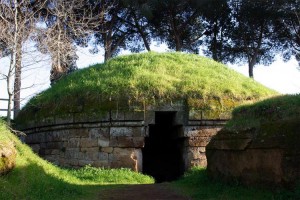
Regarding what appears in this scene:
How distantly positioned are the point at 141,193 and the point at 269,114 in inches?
104

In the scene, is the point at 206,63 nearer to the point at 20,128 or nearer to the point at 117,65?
the point at 117,65

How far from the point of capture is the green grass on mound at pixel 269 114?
5.78 meters

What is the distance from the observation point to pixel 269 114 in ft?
20.5

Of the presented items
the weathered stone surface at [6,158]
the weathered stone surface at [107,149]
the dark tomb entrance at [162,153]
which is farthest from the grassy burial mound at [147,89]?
the weathered stone surface at [6,158]

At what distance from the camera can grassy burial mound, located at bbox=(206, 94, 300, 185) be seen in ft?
17.6

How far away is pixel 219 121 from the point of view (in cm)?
988

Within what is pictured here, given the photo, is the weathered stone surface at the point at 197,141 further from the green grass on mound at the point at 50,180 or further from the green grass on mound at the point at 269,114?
the green grass on mound at the point at 269,114

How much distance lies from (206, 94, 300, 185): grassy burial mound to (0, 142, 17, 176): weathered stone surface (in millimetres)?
3519

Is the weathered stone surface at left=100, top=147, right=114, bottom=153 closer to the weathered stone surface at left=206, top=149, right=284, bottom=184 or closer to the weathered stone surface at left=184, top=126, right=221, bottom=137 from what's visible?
the weathered stone surface at left=184, top=126, right=221, bottom=137

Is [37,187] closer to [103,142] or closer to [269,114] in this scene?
[103,142]

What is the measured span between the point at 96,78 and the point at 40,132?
2209 mm

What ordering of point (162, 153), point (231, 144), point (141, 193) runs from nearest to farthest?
point (231, 144), point (141, 193), point (162, 153)

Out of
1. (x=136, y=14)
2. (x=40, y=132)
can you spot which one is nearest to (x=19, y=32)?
(x=40, y=132)

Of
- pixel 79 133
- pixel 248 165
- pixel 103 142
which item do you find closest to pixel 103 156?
pixel 103 142
